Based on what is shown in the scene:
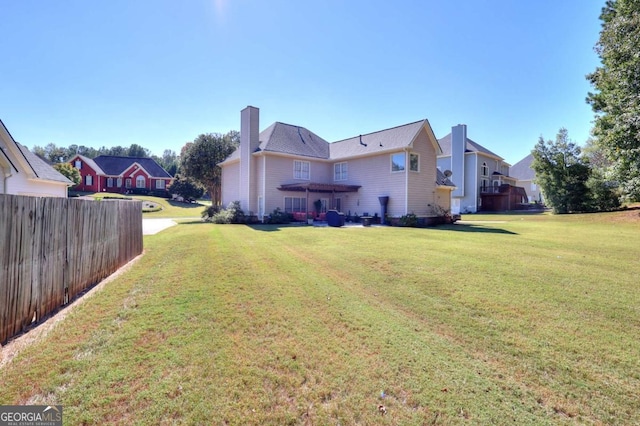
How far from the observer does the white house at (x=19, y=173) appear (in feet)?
38.4

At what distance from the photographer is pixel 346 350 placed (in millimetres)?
3590

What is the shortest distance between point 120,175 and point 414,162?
162 feet

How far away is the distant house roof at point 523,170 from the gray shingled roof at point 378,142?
128ft

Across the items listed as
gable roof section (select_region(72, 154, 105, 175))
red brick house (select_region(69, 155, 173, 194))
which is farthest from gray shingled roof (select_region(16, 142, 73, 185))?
gable roof section (select_region(72, 154, 105, 175))

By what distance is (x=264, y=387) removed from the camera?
9.48 feet

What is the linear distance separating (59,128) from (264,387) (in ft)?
134

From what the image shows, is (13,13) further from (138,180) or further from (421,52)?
(138,180)

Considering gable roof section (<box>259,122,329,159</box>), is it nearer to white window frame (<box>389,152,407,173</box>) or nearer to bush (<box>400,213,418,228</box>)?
white window frame (<box>389,152,407,173</box>)

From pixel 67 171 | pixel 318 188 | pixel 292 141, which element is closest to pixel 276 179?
pixel 318 188

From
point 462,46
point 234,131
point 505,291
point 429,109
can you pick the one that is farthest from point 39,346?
point 234,131

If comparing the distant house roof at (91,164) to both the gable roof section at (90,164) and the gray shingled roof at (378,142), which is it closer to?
the gable roof section at (90,164)

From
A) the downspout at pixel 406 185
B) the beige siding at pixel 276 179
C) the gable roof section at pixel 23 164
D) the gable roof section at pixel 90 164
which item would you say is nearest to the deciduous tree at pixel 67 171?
the gable roof section at pixel 90 164

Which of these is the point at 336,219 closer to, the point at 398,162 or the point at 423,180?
the point at 398,162

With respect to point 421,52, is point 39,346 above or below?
below
